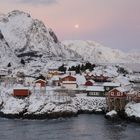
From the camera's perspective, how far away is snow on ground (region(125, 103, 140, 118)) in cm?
5498

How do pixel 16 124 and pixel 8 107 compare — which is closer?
pixel 16 124

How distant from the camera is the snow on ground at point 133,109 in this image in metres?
55.0

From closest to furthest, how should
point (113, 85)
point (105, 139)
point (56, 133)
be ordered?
point (105, 139)
point (56, 133)
point (113, 85)

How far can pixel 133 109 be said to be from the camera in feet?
184

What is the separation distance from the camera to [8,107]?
2431 inches

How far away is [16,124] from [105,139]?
1369cm

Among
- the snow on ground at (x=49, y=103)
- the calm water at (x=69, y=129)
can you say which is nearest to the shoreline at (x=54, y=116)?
the snow on ground at (x=49, y=103)

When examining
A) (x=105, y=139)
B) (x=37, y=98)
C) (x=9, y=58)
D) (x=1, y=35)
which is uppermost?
(x=1, y=35)

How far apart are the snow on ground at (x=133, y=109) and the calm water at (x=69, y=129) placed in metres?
2.41

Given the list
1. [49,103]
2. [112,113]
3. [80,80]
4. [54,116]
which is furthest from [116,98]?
[80,80]

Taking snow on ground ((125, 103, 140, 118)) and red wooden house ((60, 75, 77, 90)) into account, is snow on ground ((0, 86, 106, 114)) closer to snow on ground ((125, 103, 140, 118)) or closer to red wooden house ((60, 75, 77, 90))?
snow on ground ((125, 103, 140, 118))

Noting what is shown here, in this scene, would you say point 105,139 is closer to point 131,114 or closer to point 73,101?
point 131,114

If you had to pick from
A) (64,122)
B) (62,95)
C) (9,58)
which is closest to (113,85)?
(62,95)

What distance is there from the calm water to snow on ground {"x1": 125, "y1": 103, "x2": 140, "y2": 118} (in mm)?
2414
